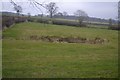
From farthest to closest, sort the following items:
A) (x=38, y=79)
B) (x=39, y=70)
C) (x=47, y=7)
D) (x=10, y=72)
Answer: (x=39, y=70)
(x=10, y=72)
(x=38, y=79)
(x=47, y=7)

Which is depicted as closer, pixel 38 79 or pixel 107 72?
pixel 38 79

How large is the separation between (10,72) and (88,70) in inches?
171

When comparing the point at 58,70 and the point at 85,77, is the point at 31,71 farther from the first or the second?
the point at 85,77

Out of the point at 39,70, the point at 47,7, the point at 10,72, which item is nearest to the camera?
the point at 47,7

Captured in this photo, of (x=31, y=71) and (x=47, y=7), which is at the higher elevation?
(x=47, y=7)

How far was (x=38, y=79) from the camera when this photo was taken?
11938 mm

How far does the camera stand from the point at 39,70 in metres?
14.5

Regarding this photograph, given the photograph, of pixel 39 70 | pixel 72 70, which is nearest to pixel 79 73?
pixel 72 70

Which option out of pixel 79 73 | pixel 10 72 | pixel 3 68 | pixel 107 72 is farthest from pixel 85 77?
pixel 3 68

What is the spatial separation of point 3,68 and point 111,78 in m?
6.02

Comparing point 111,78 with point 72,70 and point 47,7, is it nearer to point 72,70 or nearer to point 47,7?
point 72,70

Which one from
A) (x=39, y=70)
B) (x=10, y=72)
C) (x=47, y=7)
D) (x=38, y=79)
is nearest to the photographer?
(x=47, y=7)

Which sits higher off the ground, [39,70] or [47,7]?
[47,7]

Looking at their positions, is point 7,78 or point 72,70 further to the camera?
point 72,70
